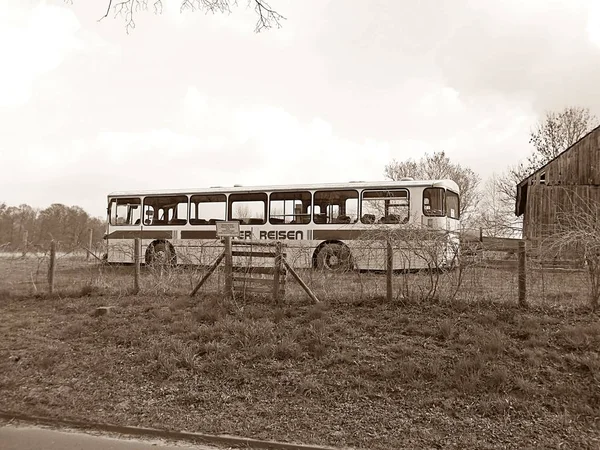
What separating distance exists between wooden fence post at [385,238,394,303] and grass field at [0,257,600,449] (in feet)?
0.51

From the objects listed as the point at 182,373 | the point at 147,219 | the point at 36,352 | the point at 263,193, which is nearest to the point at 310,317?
the point at 182,373

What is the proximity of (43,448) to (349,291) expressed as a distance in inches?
217

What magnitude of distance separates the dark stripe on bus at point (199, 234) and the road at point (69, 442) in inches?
464

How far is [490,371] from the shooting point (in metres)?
5.65

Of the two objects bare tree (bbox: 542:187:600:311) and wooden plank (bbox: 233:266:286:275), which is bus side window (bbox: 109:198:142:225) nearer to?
wooden plank (bbox: 233:266:286:275)

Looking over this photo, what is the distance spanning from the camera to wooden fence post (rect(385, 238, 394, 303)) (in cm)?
844

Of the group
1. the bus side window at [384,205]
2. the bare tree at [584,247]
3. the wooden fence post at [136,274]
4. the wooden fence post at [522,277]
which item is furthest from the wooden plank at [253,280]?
the bus side window at [384,205]

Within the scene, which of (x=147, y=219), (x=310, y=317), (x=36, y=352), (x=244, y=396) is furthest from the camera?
(x=147, y=219)

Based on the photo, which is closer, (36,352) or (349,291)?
(36,352)

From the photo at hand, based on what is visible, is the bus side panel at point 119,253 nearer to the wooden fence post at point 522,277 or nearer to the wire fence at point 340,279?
the wire fence at point 340,279

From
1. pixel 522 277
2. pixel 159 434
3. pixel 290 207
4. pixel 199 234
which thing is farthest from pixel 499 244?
pixel 199 234

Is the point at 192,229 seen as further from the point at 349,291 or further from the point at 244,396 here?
the point at 244,396

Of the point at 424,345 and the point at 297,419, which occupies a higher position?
the point at 424,345

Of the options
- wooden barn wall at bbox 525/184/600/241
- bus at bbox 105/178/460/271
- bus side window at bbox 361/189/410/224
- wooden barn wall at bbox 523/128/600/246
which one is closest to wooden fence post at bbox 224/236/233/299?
bus at bbox 105/178/460/271
